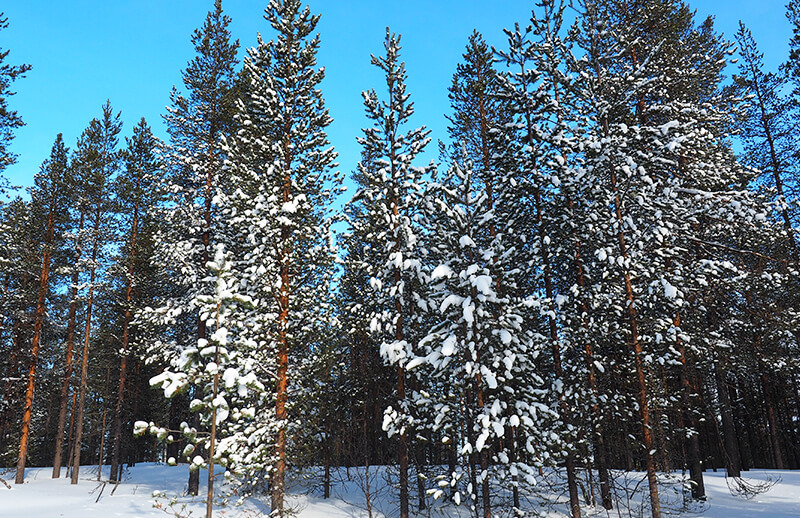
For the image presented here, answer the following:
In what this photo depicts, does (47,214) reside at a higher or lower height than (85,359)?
higher

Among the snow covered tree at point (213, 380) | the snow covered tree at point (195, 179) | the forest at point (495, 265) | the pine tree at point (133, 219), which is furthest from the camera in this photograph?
the pine tree at point (133, 219)

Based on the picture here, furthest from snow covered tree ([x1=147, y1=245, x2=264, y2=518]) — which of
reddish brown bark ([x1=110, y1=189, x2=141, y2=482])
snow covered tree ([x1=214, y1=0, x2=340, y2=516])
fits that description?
reddish brown bark ([x1=110, y1=189, x2=141, y2=482])

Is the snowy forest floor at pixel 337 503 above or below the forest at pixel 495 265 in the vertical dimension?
below

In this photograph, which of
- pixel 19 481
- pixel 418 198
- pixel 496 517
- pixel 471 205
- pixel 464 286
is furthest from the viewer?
pixel 19 481

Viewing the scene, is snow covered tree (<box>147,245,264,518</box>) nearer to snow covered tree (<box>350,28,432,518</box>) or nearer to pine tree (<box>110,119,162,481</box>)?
snow covered tree (<box>350,28,432,518</box>)

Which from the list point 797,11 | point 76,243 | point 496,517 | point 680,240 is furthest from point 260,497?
point 797,11

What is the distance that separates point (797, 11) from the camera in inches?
678

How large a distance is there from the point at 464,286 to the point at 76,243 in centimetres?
2037

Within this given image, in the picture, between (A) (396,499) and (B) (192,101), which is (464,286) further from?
(B) (192,101)

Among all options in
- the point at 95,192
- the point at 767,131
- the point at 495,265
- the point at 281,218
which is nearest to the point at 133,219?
the point at 95,192

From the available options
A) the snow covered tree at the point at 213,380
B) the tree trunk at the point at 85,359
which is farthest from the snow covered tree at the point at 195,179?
the snow covered tree at the point at 213,380

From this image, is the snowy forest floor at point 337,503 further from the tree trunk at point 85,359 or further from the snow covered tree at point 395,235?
the snow covered tree at point 395,235

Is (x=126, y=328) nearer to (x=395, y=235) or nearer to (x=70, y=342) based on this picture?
(x=70, y=342)

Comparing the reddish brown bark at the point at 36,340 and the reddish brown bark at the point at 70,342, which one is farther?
the reddish brown bark at the point at 70,342
